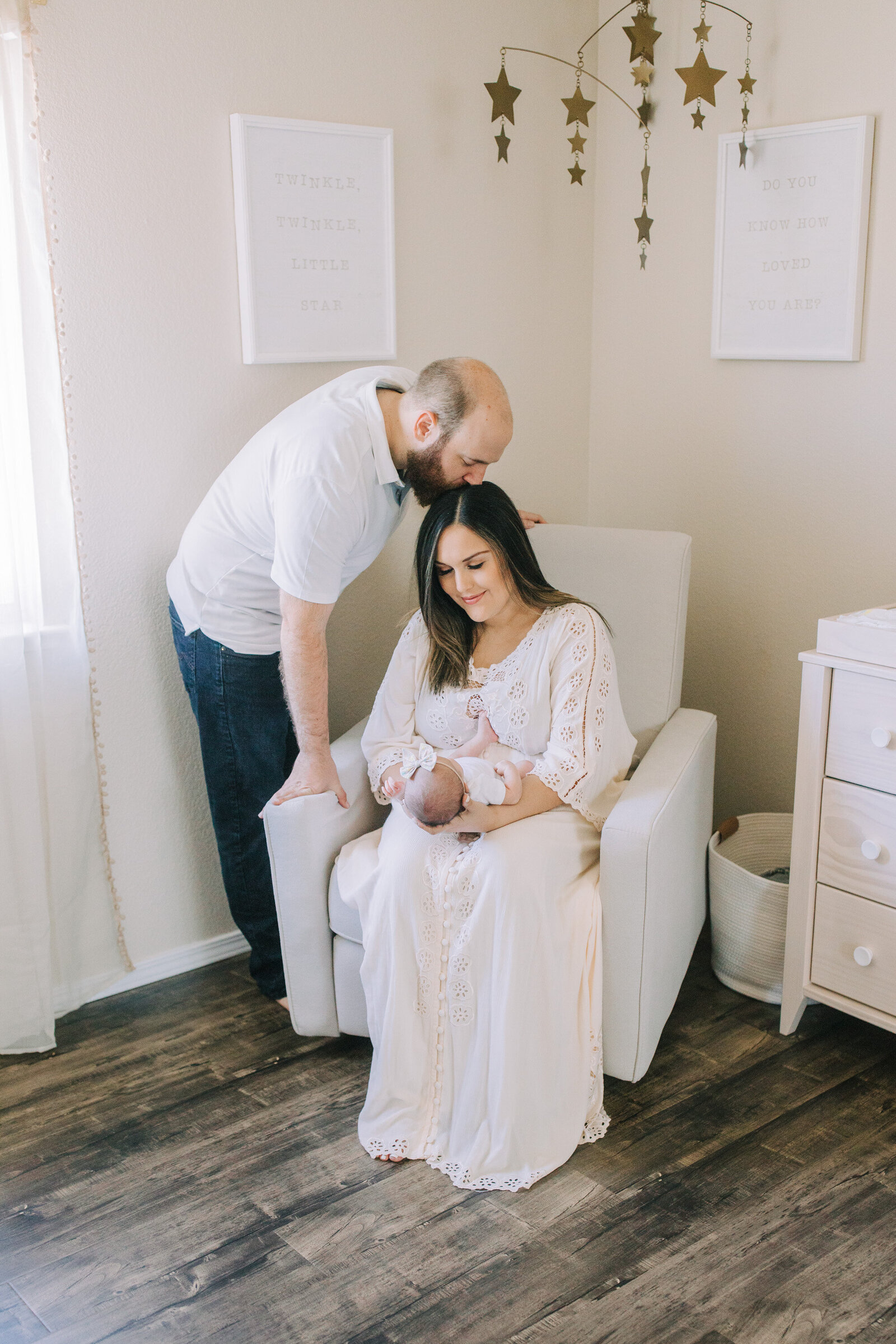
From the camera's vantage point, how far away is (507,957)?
1.78m

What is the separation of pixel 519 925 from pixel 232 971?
98 centimetres

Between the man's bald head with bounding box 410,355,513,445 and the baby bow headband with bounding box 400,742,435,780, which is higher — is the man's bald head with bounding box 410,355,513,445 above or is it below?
above

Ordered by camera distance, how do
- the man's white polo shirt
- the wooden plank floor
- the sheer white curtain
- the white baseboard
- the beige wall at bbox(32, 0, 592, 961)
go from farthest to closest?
the white baseboard, the beige wall at bbox(32, 0, 592, 961), the sheer white curtain, the man's white polo shirt, the wooden plank floor

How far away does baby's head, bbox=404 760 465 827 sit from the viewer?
179cm

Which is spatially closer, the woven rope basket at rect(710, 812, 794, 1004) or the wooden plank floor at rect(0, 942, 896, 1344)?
the wooden plank floor at rect(0, 942, 896, 1344)

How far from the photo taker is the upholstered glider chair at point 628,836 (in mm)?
1866

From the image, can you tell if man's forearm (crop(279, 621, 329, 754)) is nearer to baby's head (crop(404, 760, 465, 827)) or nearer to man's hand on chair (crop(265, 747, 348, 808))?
man's hand on chair (crop(265, 747, 348, 808))

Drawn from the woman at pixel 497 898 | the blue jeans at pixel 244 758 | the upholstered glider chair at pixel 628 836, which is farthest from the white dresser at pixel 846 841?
the blue jeans at pixel 244 758

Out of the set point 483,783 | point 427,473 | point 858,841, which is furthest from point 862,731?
point 427,473

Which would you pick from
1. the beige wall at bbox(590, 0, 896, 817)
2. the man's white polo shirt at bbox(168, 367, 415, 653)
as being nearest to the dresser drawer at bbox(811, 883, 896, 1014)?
the beige wall at bbox(590, 0, 896, 817)

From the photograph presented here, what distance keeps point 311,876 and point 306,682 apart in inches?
13.8

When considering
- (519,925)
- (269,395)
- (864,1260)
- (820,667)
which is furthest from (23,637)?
(864,1260)

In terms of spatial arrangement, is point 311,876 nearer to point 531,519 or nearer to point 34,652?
point 34,652

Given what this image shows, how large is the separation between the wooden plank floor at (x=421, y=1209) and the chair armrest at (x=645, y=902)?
6.2 inches
